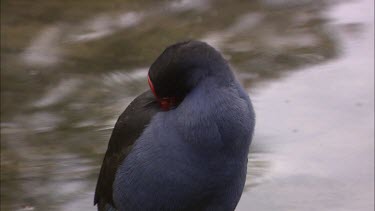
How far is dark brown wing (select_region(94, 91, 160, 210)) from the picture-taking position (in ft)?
11.8

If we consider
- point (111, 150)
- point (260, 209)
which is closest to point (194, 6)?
point (260, 209)

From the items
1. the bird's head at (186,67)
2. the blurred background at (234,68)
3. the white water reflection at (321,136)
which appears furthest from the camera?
the blurred background at (234,68)

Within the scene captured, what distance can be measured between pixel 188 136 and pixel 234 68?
294 cm

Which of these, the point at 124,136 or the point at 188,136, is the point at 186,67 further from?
the point at 124,136

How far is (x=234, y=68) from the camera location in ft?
20.3

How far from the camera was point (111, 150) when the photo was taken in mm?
3887

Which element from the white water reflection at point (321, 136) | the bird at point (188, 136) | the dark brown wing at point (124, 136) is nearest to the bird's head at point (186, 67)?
the bird at point (188, 136)

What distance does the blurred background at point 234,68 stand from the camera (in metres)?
4.86

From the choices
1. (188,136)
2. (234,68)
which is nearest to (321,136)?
(234,68)

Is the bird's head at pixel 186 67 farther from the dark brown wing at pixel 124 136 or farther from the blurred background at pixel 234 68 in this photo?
the blurred background at pixel 234 68

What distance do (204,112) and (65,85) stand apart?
2.95 meters

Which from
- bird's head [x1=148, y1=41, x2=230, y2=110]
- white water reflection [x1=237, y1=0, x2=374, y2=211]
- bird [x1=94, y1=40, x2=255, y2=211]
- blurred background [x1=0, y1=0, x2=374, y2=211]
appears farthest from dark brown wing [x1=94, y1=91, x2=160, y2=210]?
white water reflection [x1=237, y1=0, x2=374, y2=211]

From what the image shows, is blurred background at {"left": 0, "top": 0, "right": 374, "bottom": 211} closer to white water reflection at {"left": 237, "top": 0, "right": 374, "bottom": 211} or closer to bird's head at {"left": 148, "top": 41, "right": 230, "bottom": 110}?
white water reflection at {"left": 237, "top": 0, "right": 374, "bottom": 211}

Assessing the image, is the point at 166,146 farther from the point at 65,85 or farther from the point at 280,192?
the point at 65,85
